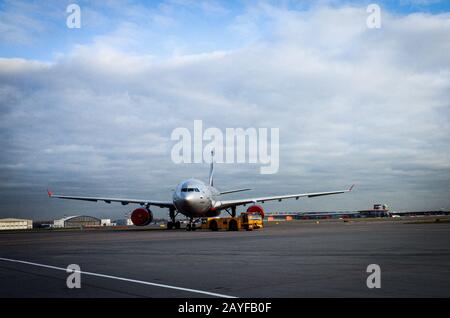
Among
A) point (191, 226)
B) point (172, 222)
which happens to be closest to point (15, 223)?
point (172, 222)

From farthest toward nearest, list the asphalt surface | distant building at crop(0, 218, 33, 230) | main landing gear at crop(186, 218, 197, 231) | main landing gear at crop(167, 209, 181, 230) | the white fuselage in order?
distant building at crop(0, 218, 33, 230), main landing gear at crop(167, 209, 181, 230), main landing gear at crop(186, 218, 197, 231), the white fuselage, the asphalt surface

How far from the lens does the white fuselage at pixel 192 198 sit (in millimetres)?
43062

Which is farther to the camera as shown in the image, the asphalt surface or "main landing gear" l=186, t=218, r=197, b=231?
"main landing gear" l=186, t=218, r=197, b=231

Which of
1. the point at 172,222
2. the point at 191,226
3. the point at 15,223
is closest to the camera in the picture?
the point at 191,226

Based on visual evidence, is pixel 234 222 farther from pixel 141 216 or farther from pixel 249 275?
pixel 249 275

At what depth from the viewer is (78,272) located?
486 inches

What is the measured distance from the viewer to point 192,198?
141 ft

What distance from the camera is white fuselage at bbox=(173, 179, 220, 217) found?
141 ft

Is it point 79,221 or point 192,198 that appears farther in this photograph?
point 79,221

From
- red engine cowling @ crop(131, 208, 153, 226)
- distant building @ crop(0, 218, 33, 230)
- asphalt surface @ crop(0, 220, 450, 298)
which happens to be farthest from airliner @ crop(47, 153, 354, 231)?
distant building @ crop(0, 218, 33, 230)

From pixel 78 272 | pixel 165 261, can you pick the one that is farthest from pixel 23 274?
pixel 165 261

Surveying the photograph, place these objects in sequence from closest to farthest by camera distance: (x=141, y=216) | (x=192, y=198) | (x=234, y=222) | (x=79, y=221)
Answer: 1. (x=234, y=222)
2. (x=192, y=198)
3. (x=141, y=216)
4. (x=79, y=221)

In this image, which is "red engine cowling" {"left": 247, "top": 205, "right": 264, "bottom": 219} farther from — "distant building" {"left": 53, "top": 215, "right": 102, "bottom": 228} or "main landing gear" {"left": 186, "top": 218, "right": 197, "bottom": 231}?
"distant building" {"left": 53, "top": 215, "right": 102, "bottom": 228}
